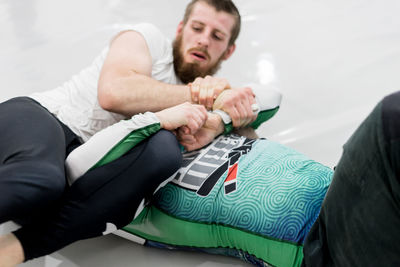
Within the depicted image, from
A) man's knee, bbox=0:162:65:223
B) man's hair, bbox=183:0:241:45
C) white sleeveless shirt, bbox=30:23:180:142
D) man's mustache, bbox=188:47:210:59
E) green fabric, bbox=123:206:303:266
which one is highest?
man's hair, bbox=183:0:241:45

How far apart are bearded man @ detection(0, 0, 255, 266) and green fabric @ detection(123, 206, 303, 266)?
88mm

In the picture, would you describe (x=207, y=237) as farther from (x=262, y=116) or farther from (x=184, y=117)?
(x=262, y=116)

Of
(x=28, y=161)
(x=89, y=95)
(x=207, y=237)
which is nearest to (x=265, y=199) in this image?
(x=207, y=237)

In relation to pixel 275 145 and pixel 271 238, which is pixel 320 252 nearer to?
pixel 271 238

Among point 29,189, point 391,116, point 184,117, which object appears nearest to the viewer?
point 391,116

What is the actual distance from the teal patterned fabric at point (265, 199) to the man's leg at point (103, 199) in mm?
97

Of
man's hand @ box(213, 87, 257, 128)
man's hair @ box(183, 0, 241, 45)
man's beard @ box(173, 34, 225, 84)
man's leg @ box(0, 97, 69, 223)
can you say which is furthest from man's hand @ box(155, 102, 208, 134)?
man's hair @ box(183, 0, 241, 45)

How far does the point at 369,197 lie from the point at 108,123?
0.86m

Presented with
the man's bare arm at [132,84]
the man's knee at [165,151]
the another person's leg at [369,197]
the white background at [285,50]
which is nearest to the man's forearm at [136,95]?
the man's bare arm at [132,84]

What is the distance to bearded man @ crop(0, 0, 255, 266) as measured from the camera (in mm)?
908

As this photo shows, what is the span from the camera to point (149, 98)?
49.8 inches

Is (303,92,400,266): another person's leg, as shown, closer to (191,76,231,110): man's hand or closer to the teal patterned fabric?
the teal patterned fabric

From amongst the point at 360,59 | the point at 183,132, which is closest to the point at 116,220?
the point at 183,132

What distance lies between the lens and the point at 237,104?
1.28 metres
